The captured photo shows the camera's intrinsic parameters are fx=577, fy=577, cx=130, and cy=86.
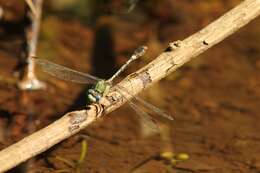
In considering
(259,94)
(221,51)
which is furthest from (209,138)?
(221,51)

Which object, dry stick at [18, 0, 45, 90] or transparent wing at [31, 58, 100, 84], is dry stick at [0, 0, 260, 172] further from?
dry stick at [18, 0, 45, 90]

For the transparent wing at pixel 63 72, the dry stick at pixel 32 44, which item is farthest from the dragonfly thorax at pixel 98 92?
the dry stick at pixel 32 44

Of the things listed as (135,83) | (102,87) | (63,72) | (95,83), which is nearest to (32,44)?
(63,72)

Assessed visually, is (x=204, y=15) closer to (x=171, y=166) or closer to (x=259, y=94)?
(x=259, y=94)

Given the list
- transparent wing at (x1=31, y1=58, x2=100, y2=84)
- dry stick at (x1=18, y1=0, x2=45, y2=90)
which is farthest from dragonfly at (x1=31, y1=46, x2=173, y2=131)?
dry stick at (x1=18, y1=0, x2=45, y2=90)

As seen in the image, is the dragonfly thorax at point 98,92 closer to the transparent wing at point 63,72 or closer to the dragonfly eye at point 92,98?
the dragonfly eye at point 92,98

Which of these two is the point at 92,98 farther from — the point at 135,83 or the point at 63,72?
the point at 63,72
